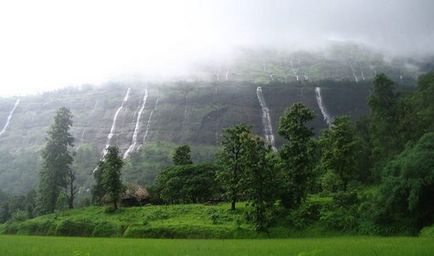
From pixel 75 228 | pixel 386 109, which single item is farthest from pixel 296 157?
pixel 75 228

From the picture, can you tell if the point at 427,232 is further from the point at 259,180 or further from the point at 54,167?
the point at 54,167

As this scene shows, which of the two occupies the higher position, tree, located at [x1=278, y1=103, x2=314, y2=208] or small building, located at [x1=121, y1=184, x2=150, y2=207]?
tree, located at [x1=278, y1=103, x2=314, y2=208]

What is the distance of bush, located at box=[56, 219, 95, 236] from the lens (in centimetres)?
6353

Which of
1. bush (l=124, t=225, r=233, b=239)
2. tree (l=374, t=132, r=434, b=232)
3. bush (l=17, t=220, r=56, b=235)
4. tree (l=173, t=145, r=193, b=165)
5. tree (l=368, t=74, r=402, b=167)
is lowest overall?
bush (l=17, t=220, r=56, b=235)

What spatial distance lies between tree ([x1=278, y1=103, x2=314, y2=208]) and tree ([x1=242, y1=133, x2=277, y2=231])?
2.88 m

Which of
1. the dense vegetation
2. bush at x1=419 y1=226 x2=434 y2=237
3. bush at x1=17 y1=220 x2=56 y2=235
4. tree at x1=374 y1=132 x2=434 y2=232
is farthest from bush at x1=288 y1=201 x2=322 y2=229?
bush at x1=17 y1=220 x2=56 y2=235

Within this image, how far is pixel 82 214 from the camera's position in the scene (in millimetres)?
70188

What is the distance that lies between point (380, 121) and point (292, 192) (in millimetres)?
25997

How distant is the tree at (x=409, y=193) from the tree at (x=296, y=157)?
11.5 meters

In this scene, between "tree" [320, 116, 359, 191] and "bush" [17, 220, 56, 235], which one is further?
"tree" [320, 116, 359, 191]

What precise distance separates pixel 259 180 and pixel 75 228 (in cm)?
2745

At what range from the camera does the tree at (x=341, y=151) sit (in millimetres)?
69125

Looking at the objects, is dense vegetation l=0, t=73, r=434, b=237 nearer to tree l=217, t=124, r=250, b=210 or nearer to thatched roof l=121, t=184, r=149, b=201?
tree l=217, t=124, r=250, b=210

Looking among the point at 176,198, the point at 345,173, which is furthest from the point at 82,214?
the point at 345,173
